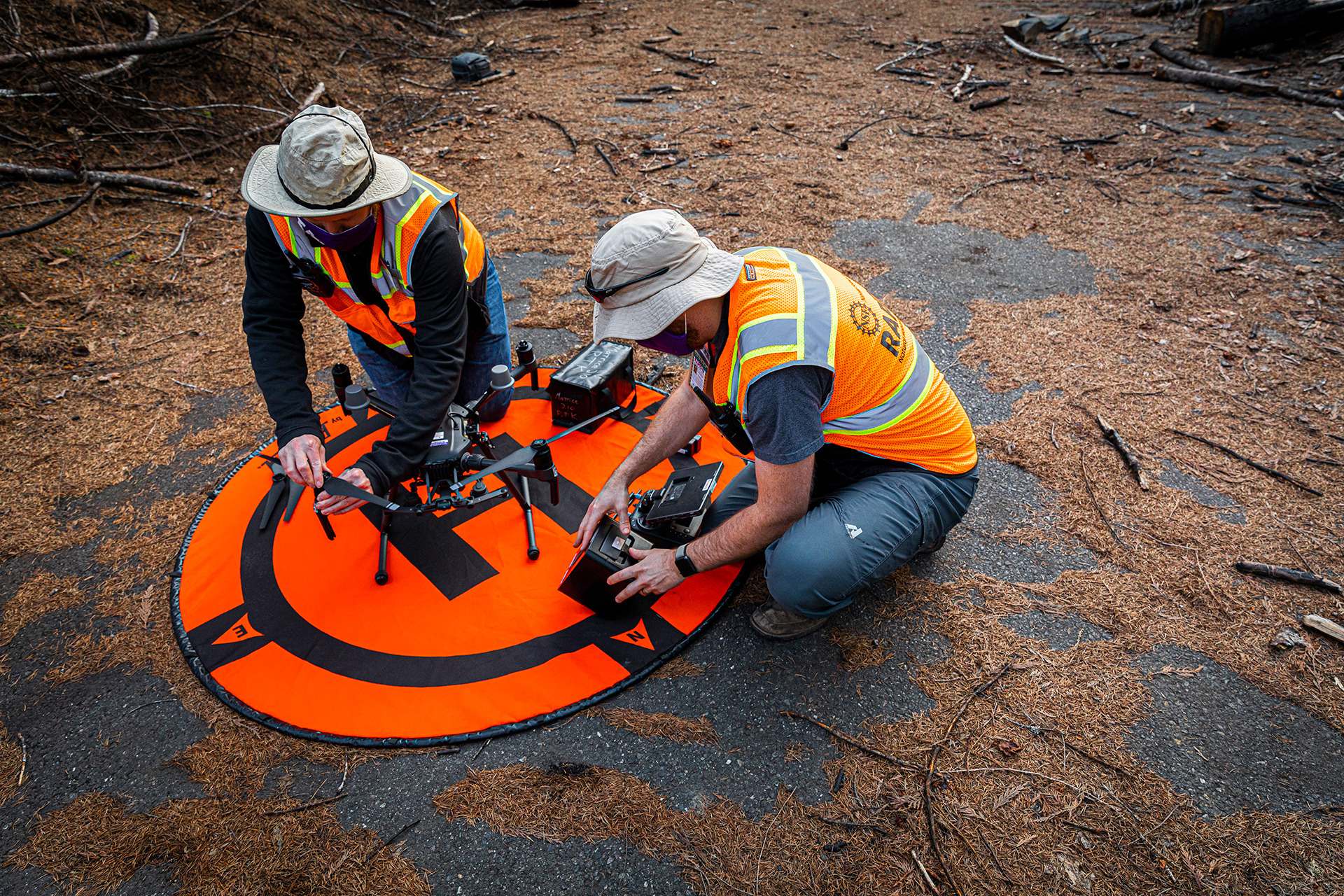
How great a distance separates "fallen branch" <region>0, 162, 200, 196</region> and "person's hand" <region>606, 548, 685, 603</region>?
6.10 m

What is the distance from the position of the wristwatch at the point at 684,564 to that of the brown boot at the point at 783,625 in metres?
0.41

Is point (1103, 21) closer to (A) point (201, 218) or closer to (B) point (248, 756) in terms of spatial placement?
(A) point (201, 218)

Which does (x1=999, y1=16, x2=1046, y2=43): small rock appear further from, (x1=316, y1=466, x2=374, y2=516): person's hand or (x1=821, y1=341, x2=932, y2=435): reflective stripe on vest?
(x1=316, y1=466, x2=374, y2=516): person's hand

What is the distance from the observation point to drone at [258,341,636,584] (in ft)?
8.13

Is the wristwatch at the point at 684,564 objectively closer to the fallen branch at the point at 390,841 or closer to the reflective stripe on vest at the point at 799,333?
the reflective stripe on vest at the point at 799,333

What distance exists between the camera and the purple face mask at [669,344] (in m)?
2.06

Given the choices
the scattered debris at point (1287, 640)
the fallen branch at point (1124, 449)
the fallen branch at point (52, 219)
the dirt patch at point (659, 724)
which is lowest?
the dirt patch at point (659, 724)

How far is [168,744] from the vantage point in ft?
7.23

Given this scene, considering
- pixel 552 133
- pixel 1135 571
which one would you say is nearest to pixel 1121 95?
pixel 552 133

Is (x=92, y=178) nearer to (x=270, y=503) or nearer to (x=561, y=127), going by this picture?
(x=561, y=127)

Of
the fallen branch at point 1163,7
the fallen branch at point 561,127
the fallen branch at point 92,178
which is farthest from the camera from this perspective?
the fallen branch at point 1163,7

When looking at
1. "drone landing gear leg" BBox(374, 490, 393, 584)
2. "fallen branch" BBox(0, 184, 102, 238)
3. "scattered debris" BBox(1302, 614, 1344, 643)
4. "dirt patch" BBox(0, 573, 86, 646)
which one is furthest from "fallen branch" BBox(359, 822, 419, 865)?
"fallen branch" BBox(0, 184, 102, 238)

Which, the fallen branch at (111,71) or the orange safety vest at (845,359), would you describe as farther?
the fallen branch at (111,71)

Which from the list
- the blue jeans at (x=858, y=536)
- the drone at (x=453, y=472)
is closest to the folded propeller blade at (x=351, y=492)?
the drone at (x=453, y=472)
